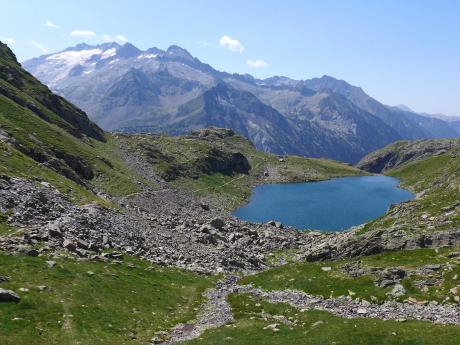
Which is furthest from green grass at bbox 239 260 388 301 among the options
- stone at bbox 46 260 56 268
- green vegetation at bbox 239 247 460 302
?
stone at bbox 46 260 56 268

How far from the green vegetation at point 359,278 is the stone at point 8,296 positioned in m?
32.6

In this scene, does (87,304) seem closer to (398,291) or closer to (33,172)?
(398,291)

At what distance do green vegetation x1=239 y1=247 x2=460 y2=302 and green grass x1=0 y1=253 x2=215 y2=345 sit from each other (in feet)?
40.3

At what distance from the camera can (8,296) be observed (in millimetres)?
34594

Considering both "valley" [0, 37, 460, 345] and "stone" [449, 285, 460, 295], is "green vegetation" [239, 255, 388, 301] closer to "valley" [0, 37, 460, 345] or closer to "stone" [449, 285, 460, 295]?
"valley" [0, 37, 460, 345]

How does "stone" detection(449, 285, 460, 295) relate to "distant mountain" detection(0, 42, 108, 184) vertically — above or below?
below

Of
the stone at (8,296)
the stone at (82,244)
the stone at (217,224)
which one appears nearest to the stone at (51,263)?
the stone at (8,296)

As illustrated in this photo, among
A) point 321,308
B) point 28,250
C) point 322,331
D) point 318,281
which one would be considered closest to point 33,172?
point 28,250

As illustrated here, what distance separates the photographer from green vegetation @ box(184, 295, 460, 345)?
33287 mm

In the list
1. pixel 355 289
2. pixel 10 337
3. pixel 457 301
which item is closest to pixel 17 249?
pixel 10 337

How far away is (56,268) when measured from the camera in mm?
44219

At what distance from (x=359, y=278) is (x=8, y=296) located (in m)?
37.7

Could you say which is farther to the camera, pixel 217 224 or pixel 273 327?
pixel 217 224

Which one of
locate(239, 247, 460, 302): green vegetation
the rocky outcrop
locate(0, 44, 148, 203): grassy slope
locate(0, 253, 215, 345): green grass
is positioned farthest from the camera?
locate(0, 44, 148, 203): grassy slope
